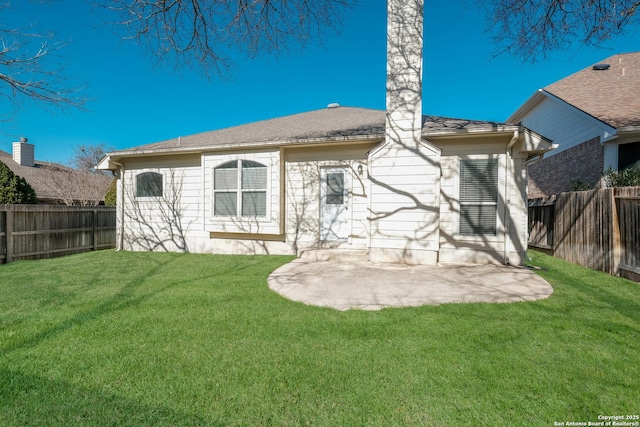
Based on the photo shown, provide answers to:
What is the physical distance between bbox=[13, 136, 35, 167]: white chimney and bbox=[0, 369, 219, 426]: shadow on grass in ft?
77.3

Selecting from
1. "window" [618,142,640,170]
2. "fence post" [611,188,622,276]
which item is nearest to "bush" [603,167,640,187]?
"window" [618,142,640,170]

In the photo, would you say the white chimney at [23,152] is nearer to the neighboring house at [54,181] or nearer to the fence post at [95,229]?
the neighboring house at [54,181]

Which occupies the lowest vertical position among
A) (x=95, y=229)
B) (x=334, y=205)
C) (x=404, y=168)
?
(x=95, y=229)

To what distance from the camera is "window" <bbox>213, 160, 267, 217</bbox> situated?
7.59 meters

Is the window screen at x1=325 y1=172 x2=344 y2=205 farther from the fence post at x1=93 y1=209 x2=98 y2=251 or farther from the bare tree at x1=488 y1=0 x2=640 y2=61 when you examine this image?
the fence post at x1=93 y1=209 x2=98 y2=251

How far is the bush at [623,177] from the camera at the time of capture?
753cm

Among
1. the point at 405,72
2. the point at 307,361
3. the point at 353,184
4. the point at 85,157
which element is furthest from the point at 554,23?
the point at 85,157

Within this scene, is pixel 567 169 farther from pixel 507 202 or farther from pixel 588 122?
pixel 507 202

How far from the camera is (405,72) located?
6023mm

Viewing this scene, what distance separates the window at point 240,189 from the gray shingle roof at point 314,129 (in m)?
0.63

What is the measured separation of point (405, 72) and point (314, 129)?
302 centimetres

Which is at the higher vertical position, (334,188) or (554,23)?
(554,23)

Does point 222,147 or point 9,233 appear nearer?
point 9,233

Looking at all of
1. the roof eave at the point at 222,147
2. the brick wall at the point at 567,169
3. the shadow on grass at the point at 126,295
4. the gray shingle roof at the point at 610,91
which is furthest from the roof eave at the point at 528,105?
the shadow on grass at the point at 126,295
